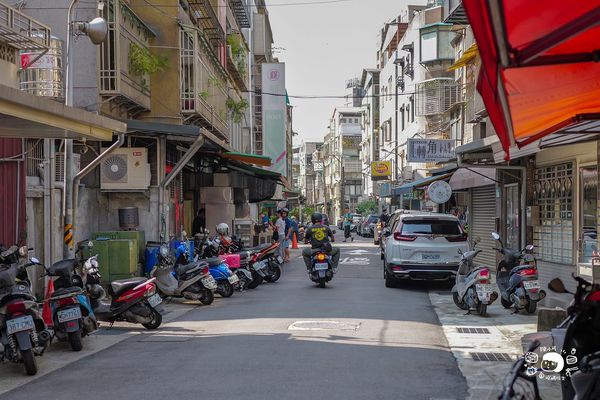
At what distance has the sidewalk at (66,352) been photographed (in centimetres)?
786

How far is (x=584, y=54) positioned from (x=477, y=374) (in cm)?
423

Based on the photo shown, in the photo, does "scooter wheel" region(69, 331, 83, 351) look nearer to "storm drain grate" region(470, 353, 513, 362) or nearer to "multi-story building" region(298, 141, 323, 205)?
"storm drain grate" region(470, 353, 513, 362)

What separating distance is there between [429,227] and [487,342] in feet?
23.2

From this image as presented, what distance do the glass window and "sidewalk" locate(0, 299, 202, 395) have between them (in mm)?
6281

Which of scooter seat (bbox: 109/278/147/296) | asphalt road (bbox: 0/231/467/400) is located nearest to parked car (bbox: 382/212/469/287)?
asphalt road (bbox: 0/231/467/400)

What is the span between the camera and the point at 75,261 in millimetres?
9703

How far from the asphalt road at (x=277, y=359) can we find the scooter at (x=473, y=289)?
2.09 ft

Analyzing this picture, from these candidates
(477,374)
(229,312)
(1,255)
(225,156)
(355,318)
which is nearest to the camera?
(477,374)

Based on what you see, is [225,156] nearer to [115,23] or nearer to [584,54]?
[115,23]

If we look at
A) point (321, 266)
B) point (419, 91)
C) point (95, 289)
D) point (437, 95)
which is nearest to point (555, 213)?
point (321, 266)

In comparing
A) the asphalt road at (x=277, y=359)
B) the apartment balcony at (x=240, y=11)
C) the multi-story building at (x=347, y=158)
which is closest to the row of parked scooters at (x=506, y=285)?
the asphalt road at (x=277, y=359)

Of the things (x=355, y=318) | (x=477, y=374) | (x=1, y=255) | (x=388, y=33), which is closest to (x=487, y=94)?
(x=477, y=374)

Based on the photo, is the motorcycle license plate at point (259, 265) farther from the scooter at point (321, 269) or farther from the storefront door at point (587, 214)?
the storefront door at point (587, 214)

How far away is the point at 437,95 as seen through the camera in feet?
140
